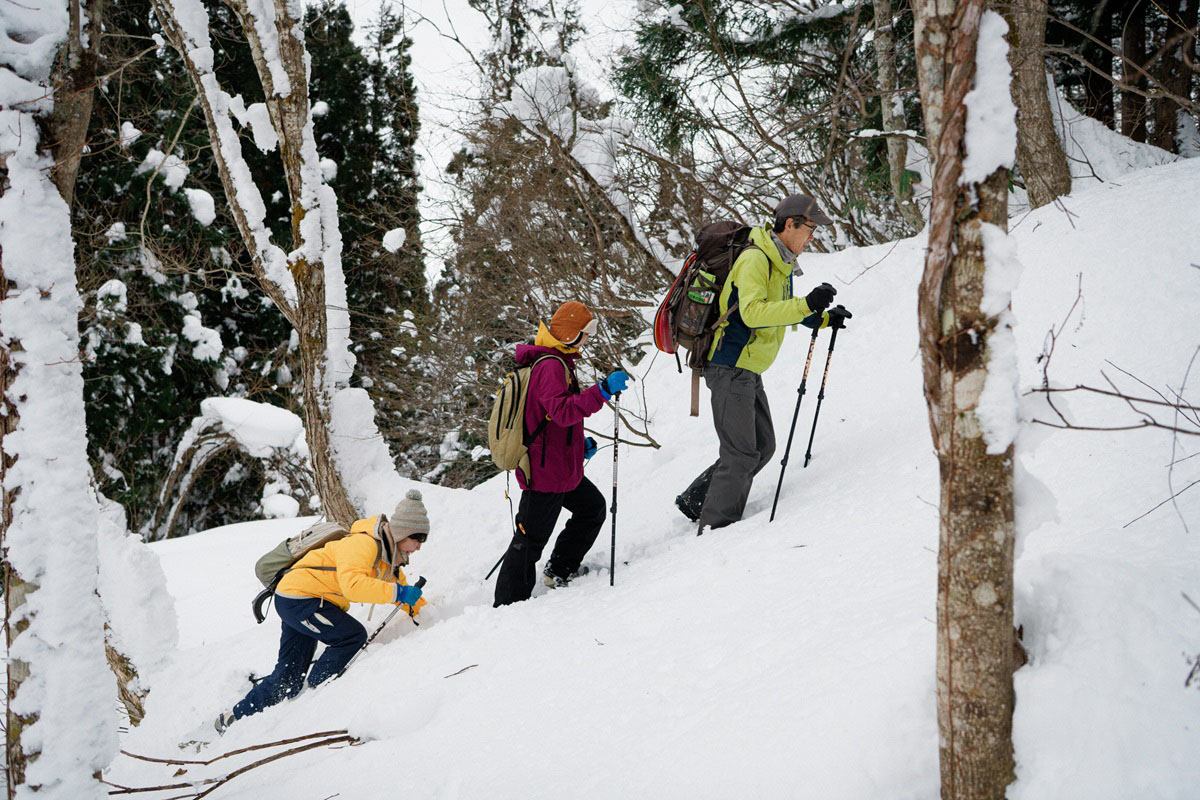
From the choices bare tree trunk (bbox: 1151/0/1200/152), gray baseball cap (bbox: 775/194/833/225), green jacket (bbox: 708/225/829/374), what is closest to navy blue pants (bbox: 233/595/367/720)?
green jacket (bbox: 708/225/829/374)

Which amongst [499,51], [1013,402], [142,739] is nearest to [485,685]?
[1013,402]

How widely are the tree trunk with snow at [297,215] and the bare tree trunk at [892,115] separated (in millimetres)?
5965

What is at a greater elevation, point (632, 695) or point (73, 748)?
point (73, 748)

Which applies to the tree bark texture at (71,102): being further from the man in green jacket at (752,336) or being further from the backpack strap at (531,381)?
the man in green jacket at (752,336)

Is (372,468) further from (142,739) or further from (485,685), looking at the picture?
(485,685)

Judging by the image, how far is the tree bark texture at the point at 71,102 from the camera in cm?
321

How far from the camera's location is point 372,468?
687 cm

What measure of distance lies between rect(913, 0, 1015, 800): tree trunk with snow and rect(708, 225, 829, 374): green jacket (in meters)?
2.28

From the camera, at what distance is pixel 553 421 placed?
173 inches

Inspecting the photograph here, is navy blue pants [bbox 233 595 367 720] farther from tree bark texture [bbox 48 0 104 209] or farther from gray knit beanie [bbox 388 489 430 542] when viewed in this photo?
tree bark texture [bbox 48 0 104 209]

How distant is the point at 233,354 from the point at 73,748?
15000mm

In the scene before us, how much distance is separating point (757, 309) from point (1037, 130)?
4.21 meters

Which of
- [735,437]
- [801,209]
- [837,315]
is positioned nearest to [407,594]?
[735,437]

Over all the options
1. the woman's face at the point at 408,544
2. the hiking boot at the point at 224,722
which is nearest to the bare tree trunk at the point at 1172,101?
the woman's face at the point at 408,544
